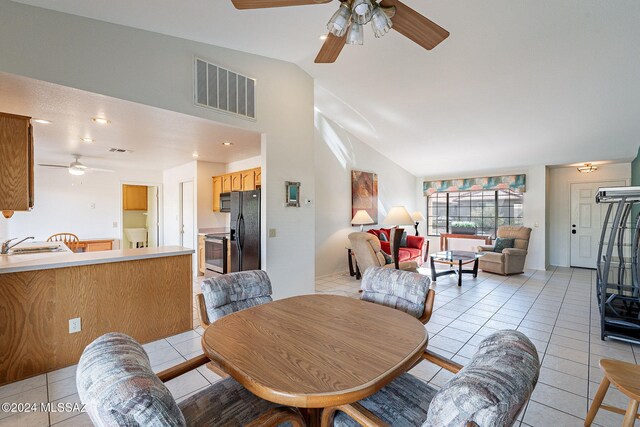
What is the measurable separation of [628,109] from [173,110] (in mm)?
5816

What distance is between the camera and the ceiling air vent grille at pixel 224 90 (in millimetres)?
2934

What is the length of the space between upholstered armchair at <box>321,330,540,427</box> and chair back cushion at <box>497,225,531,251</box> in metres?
6.14

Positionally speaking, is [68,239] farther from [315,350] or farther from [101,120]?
[315,350]

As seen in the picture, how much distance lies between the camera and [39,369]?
2307mm

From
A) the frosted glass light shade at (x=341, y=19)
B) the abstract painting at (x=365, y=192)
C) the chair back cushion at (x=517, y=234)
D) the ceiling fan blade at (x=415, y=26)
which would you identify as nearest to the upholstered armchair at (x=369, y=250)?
the abstract painting at (x=365, y=192)

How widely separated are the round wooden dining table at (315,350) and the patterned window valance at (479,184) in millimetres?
6535

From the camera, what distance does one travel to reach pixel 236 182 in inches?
197

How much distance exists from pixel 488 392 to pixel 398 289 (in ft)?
3.85

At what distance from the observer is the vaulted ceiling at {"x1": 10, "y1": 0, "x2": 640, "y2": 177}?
8.32 feet

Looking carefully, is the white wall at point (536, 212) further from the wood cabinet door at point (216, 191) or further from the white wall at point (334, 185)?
the wood cabinet door at point (216, 191)

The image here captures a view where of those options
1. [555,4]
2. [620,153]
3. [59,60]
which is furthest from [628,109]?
[59,60]

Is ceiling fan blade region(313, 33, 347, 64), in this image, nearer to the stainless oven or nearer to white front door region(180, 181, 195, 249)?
the stainless oven

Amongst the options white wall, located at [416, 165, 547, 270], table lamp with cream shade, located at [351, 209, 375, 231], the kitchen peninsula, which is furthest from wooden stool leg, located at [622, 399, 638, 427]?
white wall, located at [416, 165, 547, 270]

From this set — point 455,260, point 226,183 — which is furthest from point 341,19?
point 455,260
